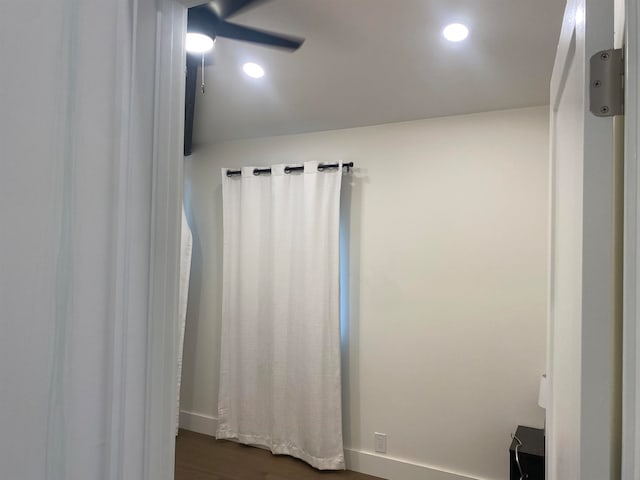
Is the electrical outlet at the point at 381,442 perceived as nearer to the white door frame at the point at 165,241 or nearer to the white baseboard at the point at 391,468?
the white baseboard at the point at 391,468

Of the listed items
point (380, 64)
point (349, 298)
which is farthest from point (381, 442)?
point (380, 64)

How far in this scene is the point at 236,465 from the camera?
312cm

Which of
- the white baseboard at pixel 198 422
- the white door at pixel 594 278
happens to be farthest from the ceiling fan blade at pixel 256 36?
the white baseboard at pixel 198 422

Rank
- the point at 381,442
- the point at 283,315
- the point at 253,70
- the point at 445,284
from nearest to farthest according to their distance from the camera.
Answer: the point at 253,70
the point at 445,284
the point at 381,442
the point at 283,315

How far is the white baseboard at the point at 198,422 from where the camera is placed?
3672 millimetres

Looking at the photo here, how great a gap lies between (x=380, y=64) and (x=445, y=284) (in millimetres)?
1539

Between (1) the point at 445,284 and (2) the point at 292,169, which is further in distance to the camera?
(2) the point at 292,169

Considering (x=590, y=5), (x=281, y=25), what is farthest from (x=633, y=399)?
(x=281, y=25)

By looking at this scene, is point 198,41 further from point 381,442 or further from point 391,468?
point 391,468

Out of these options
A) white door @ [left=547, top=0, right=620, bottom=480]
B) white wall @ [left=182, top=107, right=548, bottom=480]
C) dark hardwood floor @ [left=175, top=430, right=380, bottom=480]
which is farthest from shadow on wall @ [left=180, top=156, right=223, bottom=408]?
white door @ [left=547, top=0, right=620, bottom=480]

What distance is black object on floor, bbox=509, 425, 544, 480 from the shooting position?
219 cm

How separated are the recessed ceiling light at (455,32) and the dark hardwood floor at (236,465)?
2.88 metres

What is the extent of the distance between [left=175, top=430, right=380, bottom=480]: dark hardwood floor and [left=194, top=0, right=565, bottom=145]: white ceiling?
103 inches

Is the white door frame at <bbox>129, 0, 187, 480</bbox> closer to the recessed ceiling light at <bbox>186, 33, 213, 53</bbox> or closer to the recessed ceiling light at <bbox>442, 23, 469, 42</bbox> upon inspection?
the recessed ceiling light at <bbox>186, 33, 213, 53</bbox>
